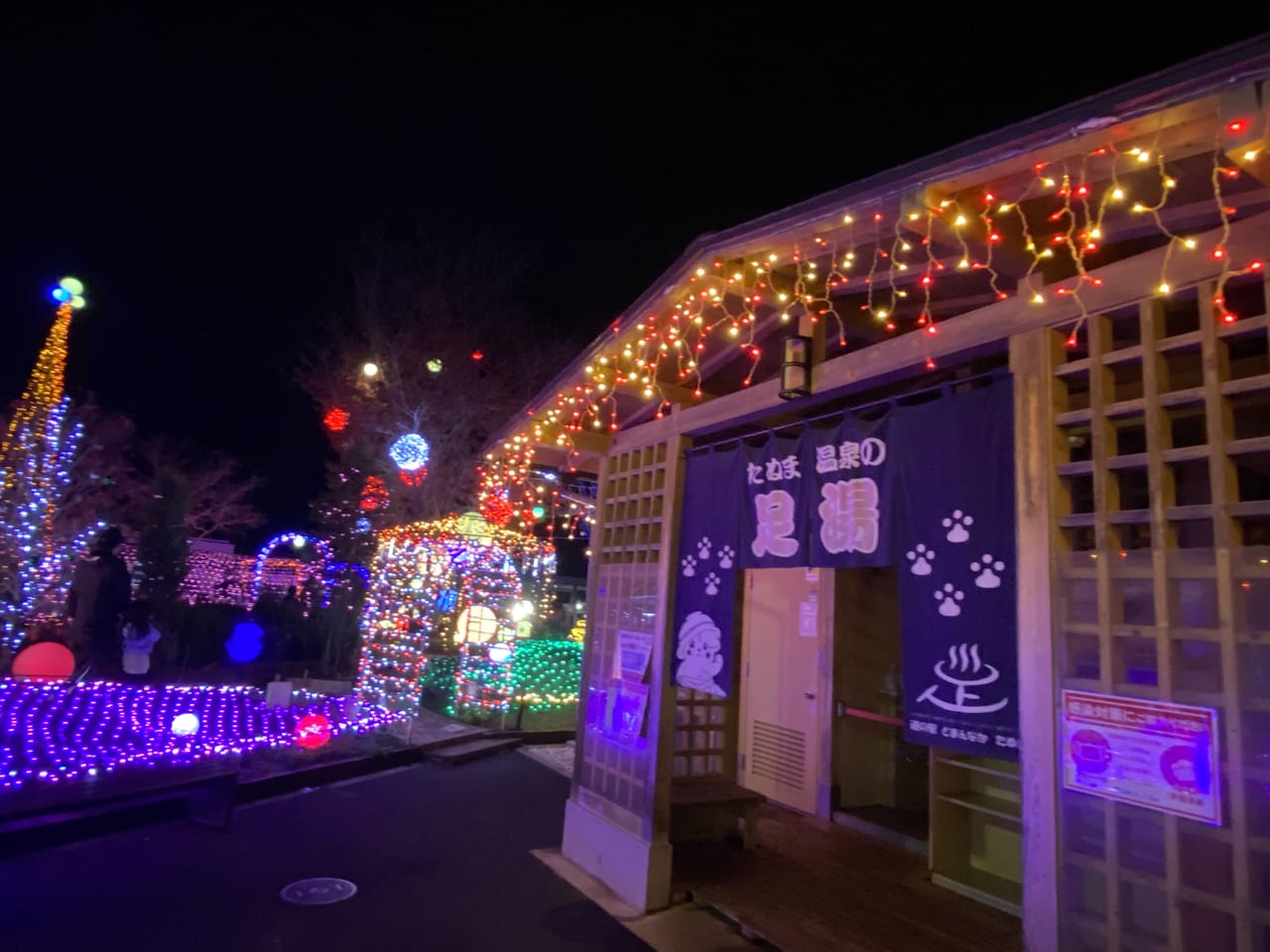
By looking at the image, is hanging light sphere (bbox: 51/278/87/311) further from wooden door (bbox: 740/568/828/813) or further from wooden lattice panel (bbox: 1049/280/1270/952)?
wooden lattice panel (bbox: 1049/280/1270/952)

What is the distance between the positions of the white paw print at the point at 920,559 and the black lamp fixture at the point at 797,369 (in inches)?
52.3

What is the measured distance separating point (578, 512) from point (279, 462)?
17.3 m

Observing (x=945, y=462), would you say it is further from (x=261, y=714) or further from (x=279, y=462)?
(x=279, y=462)

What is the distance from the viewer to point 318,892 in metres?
5.23

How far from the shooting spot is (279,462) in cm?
2891

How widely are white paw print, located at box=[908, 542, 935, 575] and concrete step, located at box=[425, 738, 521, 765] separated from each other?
783 centimetres

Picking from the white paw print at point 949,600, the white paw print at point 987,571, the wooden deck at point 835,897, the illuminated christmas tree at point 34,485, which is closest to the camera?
the white paw print at point 987,571

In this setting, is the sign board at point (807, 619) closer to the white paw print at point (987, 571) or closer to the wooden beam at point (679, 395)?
the wooden beam at point (679, 395)

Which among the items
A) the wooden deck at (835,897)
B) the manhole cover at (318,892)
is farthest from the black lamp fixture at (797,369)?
the manhole cover at (318,892)

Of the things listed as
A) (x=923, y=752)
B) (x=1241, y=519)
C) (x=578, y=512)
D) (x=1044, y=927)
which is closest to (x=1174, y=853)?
(x=1044, y=927)

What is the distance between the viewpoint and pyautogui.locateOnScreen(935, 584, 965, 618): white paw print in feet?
11.5

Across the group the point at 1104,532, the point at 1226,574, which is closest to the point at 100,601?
the point at 1104,532

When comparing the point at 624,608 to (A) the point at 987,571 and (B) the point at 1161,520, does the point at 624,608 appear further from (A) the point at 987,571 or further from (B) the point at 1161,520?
(B) the point at 1161,520

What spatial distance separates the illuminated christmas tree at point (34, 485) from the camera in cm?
1078
